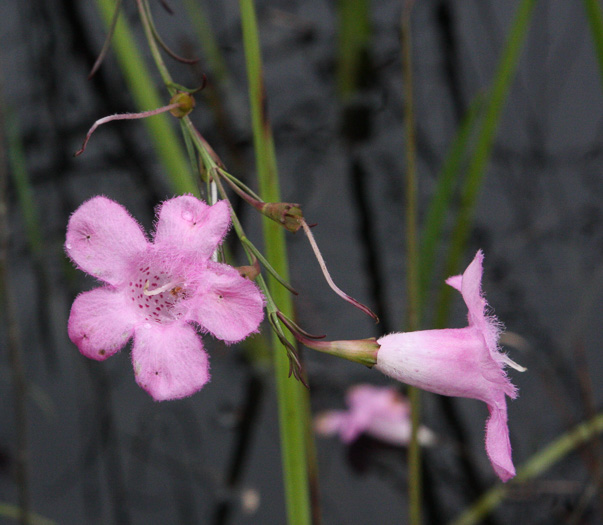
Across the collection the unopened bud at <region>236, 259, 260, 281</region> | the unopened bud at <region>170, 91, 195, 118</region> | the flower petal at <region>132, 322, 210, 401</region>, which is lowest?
the flower petal at <region>132, 322, 210, 401</region>

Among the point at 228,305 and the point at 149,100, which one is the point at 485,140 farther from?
the point at 228,305

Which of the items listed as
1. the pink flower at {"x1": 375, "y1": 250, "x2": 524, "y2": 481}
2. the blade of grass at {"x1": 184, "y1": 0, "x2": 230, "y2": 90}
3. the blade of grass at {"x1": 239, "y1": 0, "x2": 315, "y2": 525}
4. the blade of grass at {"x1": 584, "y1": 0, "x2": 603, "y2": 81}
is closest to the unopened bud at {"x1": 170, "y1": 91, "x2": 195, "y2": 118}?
the blade of grass at {"x1": 239, "y1": 0, "x2": 315, "y2": 525}

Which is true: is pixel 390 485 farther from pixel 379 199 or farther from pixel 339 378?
pixel 379 199

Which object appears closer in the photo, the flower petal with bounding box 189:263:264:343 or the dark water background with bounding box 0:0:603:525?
the flower petal with bounding box 189:263:264:343

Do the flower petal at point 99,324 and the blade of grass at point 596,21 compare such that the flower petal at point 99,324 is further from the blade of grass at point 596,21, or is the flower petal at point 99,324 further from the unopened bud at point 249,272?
the blade of grass at point 596,21

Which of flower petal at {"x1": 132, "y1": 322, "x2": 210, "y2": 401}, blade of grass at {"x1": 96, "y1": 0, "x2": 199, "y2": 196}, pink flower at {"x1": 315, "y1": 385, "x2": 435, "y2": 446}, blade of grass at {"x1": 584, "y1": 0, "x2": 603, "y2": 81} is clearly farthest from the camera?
pink flower at {"x1": 315, "y1": 385, "x2": 435, "y2": 446}

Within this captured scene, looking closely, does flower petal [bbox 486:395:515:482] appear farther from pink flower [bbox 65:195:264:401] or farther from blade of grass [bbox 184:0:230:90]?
blade of grass [bbox 184:0:230:90]
